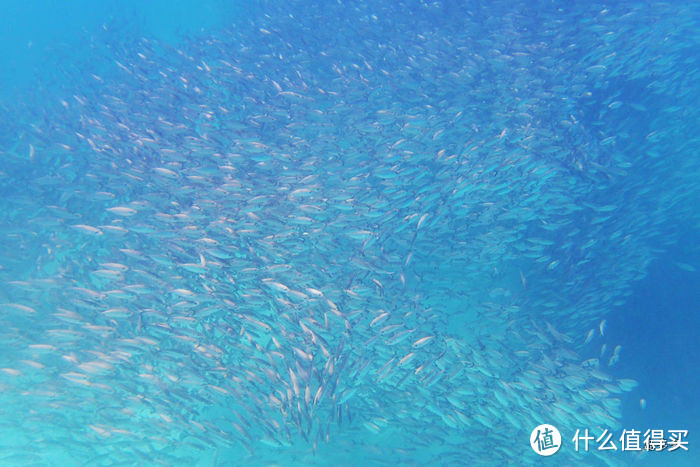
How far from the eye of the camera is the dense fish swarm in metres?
6.74

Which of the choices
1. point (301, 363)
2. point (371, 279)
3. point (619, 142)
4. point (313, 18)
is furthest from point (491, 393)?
point (313, 18)

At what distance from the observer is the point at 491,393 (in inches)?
290

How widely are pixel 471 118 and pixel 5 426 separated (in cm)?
1199

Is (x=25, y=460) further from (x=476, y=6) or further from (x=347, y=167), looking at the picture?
(x=476, y=6)

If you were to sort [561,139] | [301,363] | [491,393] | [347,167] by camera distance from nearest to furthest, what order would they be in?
[301,363]
[491,393]
[347,167]
[561,139]

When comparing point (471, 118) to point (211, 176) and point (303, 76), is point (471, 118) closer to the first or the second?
point (303, 76)

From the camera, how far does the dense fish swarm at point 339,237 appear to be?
265 inches

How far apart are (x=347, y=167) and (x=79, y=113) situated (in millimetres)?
7844

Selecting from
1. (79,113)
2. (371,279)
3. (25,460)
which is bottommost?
(25,460)

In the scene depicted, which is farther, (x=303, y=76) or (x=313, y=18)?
(x=313, y=18)

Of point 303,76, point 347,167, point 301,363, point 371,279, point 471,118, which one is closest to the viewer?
point 301,363

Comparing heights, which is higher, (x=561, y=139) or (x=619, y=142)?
(x=619, y=142)

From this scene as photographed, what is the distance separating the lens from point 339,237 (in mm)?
8219

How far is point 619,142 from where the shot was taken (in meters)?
11.4
